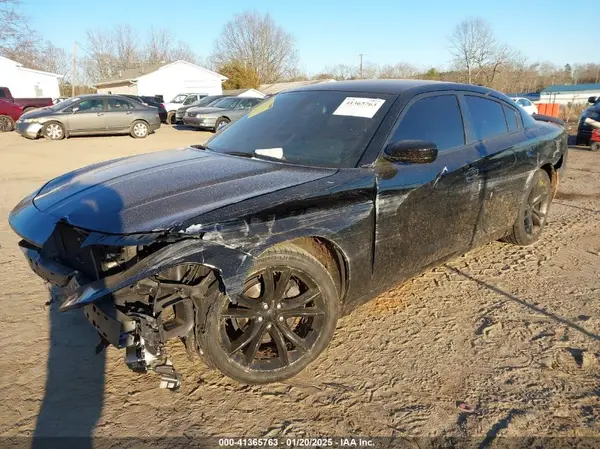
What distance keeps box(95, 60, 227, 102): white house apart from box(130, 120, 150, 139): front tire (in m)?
27.1

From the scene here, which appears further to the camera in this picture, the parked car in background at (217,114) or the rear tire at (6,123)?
the rear tire at (6,123)

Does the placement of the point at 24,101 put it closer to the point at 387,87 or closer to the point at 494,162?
the point at 387,87

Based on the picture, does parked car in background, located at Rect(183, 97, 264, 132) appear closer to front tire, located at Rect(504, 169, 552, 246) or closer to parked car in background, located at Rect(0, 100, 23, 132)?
parked car in background, located at Rect(0, 100, 23, 132)

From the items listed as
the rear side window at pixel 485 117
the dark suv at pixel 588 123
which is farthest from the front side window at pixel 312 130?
the dark suv at pixel 588 123

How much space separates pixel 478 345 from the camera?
9.86ft

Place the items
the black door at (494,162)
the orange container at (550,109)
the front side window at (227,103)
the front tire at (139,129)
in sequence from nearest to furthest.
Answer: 1. the black door at (494,162)
2. the front tire at (139,129)
3. the front side window at (227,103)
4. the orange container at (550,109)

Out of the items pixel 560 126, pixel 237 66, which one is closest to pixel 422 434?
pixel 560 126

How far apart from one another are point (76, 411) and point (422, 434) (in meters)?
1.76

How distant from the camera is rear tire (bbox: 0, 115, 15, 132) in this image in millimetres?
19391

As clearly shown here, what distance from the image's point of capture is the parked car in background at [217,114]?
720 inches

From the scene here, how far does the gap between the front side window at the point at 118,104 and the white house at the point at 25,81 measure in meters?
27.3

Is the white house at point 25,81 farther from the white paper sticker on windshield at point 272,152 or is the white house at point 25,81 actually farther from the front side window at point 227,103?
the white paper sticker on windshield at point 272,152

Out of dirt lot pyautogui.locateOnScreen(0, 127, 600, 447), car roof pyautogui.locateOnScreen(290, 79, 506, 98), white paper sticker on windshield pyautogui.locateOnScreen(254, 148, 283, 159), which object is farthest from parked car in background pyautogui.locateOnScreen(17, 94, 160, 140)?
white paper sticker on windshield pyautogui.locateOnScreen(254, 148, 283, 159)

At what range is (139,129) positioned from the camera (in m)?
16.7
